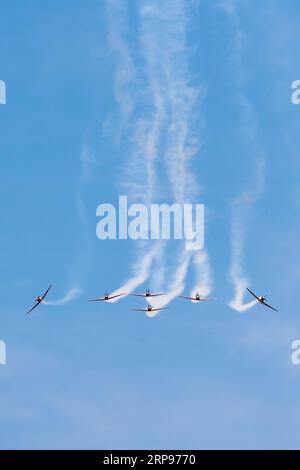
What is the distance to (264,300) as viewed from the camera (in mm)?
190250
